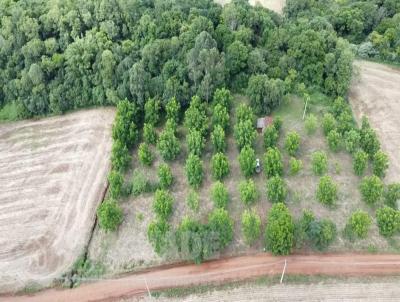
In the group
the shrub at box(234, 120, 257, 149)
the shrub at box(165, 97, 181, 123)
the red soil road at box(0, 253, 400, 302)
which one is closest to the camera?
the red soil road at box(0, 253, 400, 302)

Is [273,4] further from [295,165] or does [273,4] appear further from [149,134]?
[295,165]

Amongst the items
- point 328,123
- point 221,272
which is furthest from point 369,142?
point 221,272

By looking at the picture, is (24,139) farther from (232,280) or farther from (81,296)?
(232,280)

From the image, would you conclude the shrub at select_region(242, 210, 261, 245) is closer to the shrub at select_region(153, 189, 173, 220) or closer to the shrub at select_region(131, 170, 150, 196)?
the shrub at select_region(153, 189, 173, 220)

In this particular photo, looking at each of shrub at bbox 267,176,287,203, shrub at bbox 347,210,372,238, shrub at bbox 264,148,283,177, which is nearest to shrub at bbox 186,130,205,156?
shrub at bbox 264,148,283,177

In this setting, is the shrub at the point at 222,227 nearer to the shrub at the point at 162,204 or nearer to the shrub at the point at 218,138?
the shrub at the point at 162,204

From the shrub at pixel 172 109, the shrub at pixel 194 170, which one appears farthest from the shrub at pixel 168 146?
the shrub at pixel 172 109

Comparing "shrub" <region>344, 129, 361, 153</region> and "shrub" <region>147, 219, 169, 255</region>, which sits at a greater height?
"shrub" <region>344, 129, 361, 153</region>
